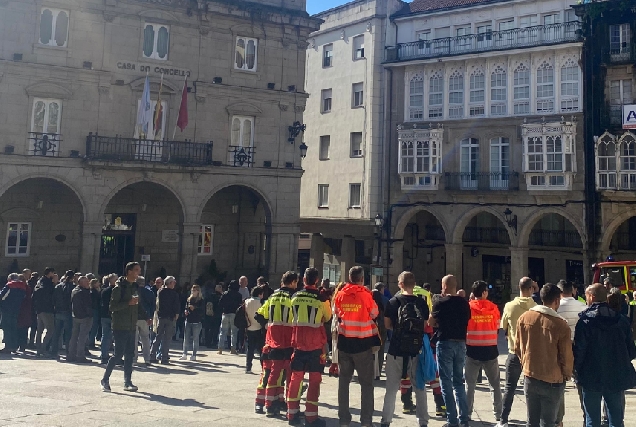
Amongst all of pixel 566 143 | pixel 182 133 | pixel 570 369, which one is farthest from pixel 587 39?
pixel 570 369

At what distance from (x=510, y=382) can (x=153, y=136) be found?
17.7 m

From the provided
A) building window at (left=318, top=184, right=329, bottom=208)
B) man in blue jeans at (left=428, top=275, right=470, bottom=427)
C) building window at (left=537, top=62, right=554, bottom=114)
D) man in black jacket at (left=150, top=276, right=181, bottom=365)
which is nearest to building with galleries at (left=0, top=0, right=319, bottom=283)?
building window at (left=318, top=184, right=329, bottom=208)

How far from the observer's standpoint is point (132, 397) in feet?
28.8

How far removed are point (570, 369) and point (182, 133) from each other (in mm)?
19044

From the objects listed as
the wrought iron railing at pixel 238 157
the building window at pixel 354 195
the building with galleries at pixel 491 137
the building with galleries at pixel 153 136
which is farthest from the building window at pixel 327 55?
A: the wrought iron railing at pixel 238 157

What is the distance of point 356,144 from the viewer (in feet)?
105

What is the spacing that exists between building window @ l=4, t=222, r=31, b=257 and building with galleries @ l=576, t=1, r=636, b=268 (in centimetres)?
2334

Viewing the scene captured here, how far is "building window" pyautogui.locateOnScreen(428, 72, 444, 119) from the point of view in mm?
29047

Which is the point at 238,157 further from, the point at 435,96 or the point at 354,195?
the point at 435,96

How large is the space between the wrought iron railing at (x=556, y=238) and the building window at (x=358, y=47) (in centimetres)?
1348

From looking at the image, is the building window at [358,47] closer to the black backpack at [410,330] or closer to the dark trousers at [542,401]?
the black backpack at [410,330]

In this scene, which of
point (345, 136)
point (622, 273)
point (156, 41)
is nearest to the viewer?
point (622, 273)

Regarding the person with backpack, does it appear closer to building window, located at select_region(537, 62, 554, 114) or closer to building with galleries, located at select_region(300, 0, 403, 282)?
building window, located at select_region(537, 62, 554, 114)

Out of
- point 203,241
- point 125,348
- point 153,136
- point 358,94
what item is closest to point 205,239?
point 203,241
